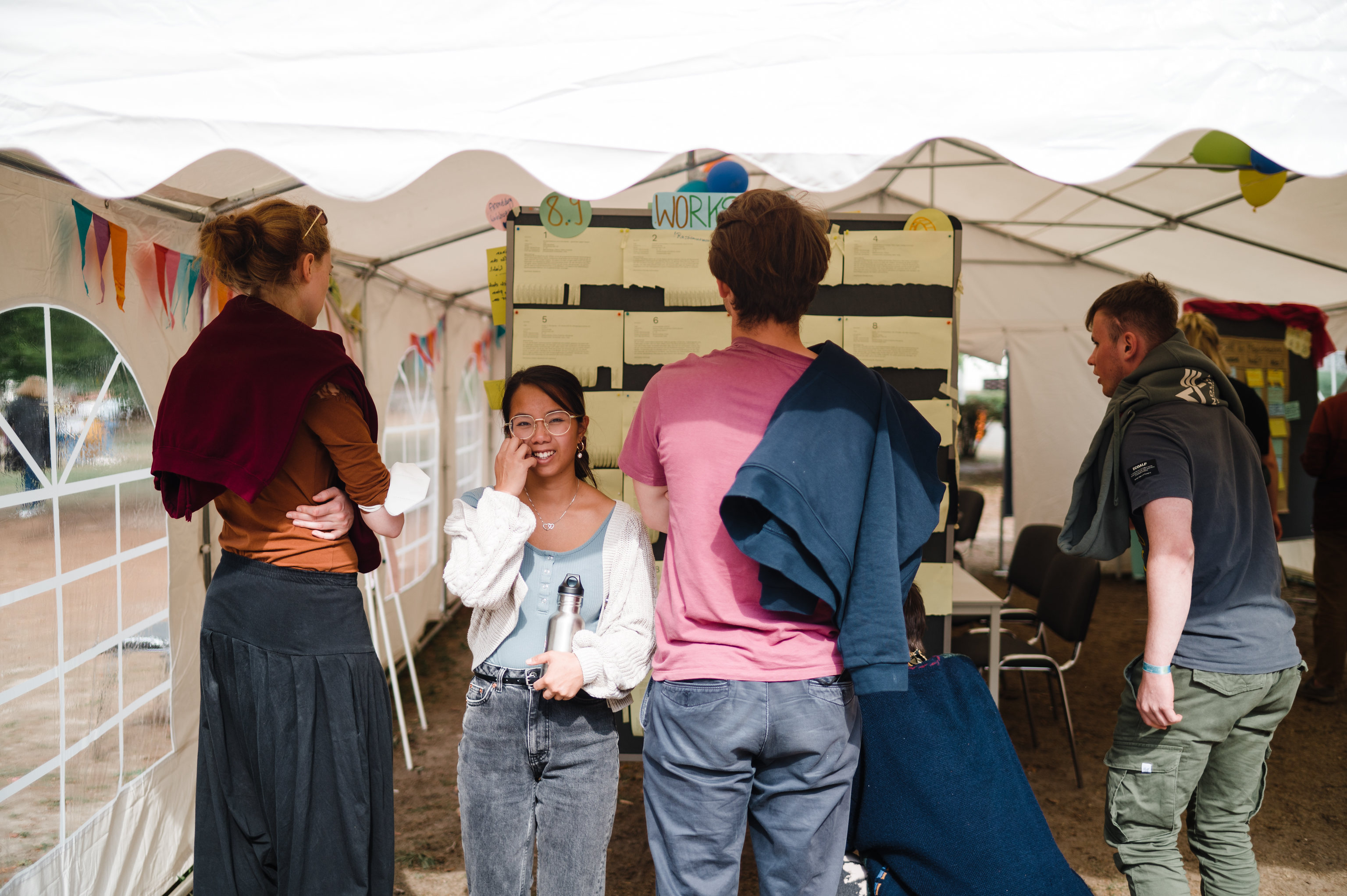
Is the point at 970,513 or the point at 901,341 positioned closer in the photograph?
the point at 901,341

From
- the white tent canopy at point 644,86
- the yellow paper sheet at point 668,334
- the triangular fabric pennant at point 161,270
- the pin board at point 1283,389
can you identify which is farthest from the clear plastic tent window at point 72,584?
the pin board at point 1283,389

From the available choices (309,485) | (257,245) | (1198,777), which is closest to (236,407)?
(309,485)

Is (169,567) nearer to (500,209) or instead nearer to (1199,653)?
(500,209)

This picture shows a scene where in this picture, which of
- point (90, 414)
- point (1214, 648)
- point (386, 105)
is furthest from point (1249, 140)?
point (90, 414)

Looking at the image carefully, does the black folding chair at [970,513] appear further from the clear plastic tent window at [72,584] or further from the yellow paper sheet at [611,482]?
the clear plastic tent window at [72,584]

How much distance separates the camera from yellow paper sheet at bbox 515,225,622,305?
2320mm

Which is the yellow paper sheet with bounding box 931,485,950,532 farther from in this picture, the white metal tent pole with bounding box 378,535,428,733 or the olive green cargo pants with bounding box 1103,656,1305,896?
the white metal tent pole with bounding box 378,535,428,733

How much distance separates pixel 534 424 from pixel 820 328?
1.07 meters

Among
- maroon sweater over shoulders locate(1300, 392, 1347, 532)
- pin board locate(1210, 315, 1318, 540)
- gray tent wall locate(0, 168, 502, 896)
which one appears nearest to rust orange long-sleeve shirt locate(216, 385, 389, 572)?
gray tent wall locate(0, 168, 502, 896)

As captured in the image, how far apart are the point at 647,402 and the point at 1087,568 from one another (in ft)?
8.88

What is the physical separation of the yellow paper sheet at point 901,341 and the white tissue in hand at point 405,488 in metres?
1.26

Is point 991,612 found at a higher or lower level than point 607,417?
Answer: lower

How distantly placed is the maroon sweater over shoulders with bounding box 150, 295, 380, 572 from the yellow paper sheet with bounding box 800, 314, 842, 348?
1.34m

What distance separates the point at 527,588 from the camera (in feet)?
5.14
